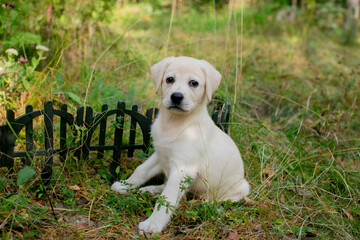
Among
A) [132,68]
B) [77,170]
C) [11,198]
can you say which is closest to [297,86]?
[132,68]

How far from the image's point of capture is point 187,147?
2742mm

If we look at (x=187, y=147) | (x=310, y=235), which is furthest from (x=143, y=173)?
(x=310, y=235)

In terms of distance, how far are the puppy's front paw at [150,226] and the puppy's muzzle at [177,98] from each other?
887 mm

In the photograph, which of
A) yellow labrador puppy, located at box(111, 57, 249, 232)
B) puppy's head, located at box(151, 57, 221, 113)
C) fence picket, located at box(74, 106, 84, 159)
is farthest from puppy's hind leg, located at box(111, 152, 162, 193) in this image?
puppy's head, located at box(151, 57, 221, 113)

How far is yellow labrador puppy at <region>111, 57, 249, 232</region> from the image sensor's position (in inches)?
103

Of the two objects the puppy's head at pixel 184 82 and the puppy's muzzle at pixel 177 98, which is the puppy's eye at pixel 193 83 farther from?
the puppy's muzzle at pixel 177 98

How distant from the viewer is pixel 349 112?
4.93m

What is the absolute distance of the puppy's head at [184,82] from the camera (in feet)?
8.50

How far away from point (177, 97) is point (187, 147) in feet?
1.41

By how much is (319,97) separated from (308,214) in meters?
2.88

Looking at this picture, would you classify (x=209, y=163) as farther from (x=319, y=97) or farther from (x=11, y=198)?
(x=319, y=97)

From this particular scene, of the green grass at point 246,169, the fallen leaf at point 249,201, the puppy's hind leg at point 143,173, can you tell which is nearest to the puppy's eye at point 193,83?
the puppy's hind leg at point 143,173

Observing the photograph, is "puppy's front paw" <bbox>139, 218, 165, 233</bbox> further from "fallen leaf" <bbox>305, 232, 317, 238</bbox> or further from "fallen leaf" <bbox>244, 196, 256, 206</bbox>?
"fallen leaf" <bbox>305, 232, 317, 238</bbox>

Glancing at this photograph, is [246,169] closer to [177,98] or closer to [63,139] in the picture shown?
[177,98]
